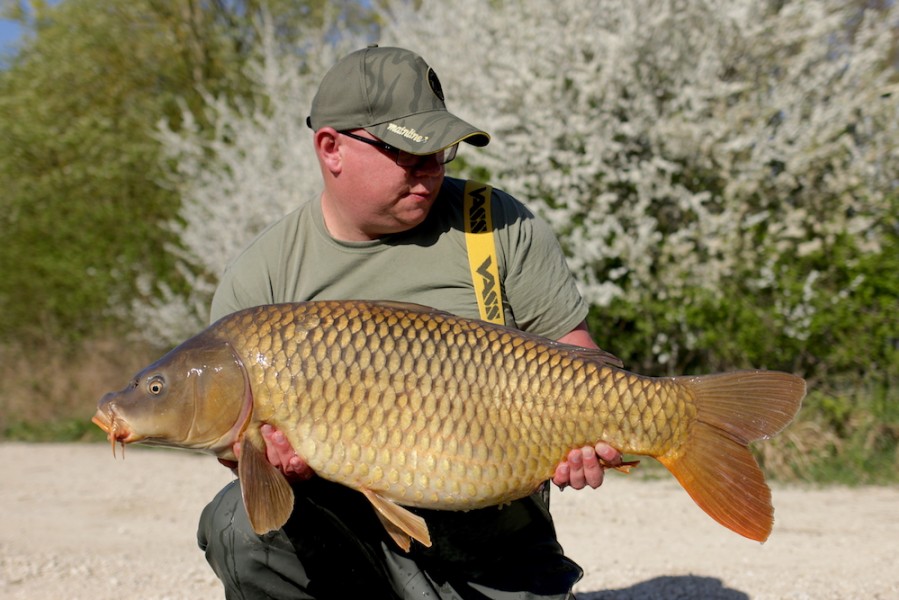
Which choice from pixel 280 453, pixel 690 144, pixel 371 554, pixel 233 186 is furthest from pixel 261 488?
pixel 233 186

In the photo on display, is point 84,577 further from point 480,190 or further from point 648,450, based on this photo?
point 648,450

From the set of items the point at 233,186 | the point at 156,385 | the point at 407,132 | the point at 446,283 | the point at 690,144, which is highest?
the point at 407,132

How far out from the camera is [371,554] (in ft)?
9.04

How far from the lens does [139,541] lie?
502 centimetres

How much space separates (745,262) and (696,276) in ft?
1.02

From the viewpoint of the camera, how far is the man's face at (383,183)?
8.63 ft

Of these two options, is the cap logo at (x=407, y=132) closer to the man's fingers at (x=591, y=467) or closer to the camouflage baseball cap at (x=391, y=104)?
the camouflage baseball cap at (x=391, y=104)

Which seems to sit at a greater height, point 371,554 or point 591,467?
point 591,467

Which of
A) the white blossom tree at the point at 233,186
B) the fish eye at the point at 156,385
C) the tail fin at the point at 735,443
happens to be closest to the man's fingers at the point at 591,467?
the tail fin at the point at 735,443

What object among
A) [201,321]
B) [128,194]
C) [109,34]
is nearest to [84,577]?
[201,321]

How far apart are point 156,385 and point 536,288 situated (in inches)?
39.8

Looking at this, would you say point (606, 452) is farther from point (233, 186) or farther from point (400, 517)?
point (233, 186)

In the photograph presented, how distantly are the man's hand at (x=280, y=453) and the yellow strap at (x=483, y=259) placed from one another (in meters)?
0.66

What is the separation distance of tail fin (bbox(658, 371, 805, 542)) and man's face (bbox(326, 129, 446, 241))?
82 centimetres
